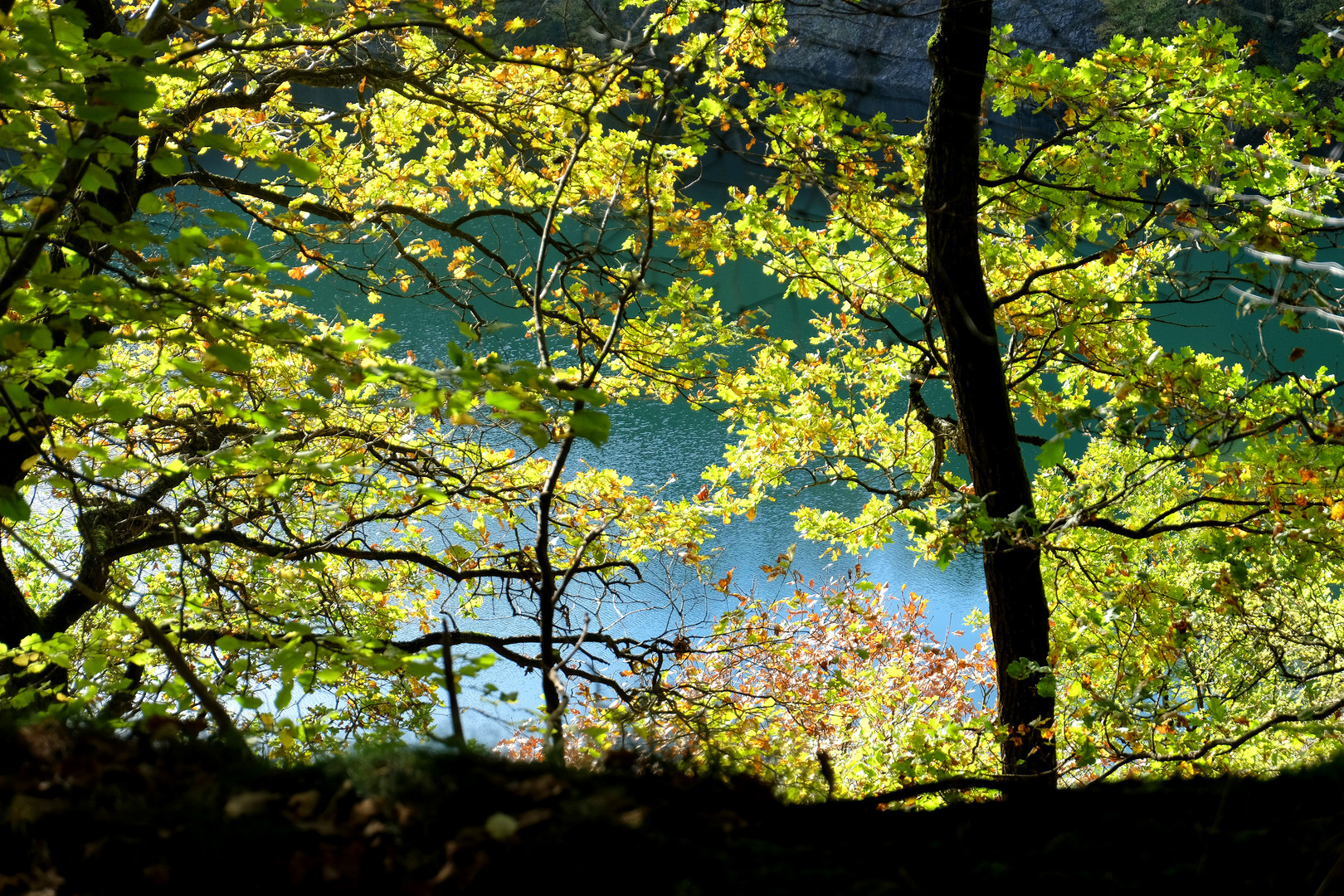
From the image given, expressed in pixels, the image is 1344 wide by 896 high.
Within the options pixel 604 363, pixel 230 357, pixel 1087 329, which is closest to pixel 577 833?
pixel 230 357

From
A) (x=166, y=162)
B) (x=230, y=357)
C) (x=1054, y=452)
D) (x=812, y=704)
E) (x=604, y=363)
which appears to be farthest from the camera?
(x=812, y=704)

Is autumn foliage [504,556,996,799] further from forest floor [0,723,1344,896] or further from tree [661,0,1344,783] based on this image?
tree [661,0,1344,783]

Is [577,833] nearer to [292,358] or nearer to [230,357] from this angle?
[230,357]

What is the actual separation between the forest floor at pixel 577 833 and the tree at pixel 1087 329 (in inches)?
61.6

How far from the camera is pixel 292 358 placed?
5.89m

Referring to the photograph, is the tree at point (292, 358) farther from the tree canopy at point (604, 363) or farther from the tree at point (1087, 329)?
the tree at point (1087, 329)

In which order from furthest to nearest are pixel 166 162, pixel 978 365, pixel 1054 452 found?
pixel 978 365 → pixel 1054 452 → pixel 166 162

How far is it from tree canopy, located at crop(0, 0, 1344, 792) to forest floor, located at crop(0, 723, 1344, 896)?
0.36m

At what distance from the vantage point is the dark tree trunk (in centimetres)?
401

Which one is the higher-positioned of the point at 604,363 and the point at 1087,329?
the point at 1087,329

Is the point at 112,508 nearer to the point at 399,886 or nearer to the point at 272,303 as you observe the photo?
the point at 272,303

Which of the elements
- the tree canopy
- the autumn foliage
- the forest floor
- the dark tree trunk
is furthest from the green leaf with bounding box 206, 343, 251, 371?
the dark tree trunk

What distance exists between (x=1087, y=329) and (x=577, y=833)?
540 cm

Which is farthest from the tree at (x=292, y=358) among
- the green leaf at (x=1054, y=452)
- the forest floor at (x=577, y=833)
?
the green leaf at (x=1054, y=452)
